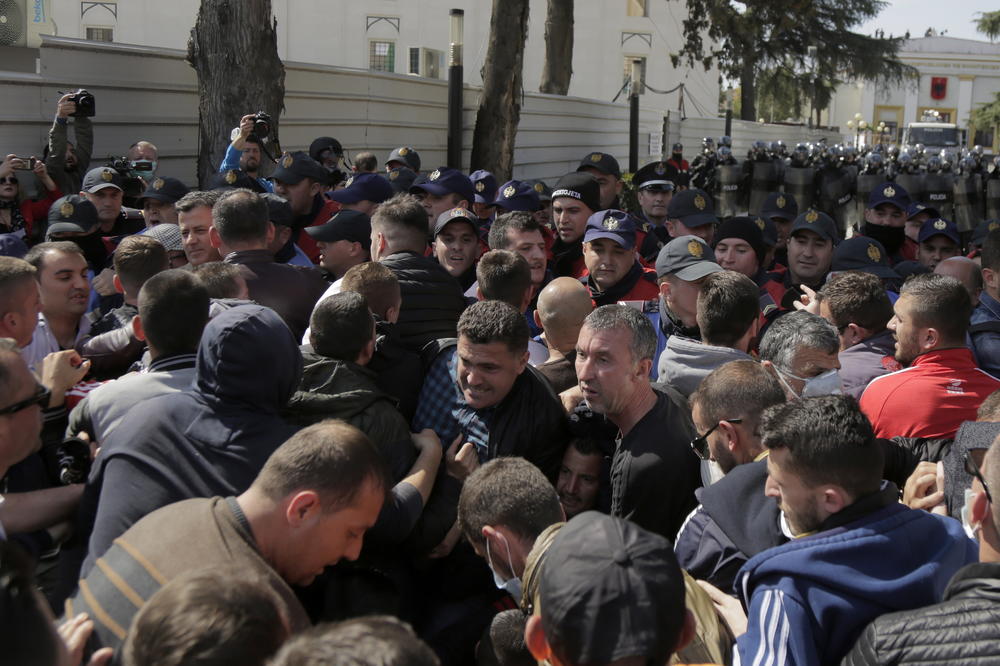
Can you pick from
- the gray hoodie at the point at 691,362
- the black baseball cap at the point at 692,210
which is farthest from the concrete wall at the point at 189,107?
the gray hoodie at the point at 691,362

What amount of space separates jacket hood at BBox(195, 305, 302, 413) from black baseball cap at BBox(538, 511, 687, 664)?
1.18 meters

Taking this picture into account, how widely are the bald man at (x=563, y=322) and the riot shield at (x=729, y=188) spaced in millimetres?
13957

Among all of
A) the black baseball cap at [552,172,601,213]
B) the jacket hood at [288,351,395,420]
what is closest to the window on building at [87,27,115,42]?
the black baseball cap at [552,172,601,213]

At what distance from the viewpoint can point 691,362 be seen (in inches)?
155

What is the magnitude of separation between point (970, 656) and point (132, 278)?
3493mm

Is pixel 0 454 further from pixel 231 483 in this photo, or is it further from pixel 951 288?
pixel 951 288

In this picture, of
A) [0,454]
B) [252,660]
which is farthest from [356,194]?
[252,660]

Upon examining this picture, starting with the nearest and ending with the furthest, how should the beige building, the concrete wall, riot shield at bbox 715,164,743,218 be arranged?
the concrete wall, riot shield at bbox 715,164,743,218, the beige building

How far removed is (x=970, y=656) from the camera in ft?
6.55

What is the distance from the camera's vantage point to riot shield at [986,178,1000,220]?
600 inches

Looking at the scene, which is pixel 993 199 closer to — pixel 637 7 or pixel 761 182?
pixel 761 182

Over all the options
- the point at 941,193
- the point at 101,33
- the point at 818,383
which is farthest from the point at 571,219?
the point at 101,33

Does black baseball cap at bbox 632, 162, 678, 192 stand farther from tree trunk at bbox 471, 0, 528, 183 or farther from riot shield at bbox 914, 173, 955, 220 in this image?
riot shield at bbox 914, 173, 955, 220

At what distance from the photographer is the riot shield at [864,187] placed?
51.6 feet
